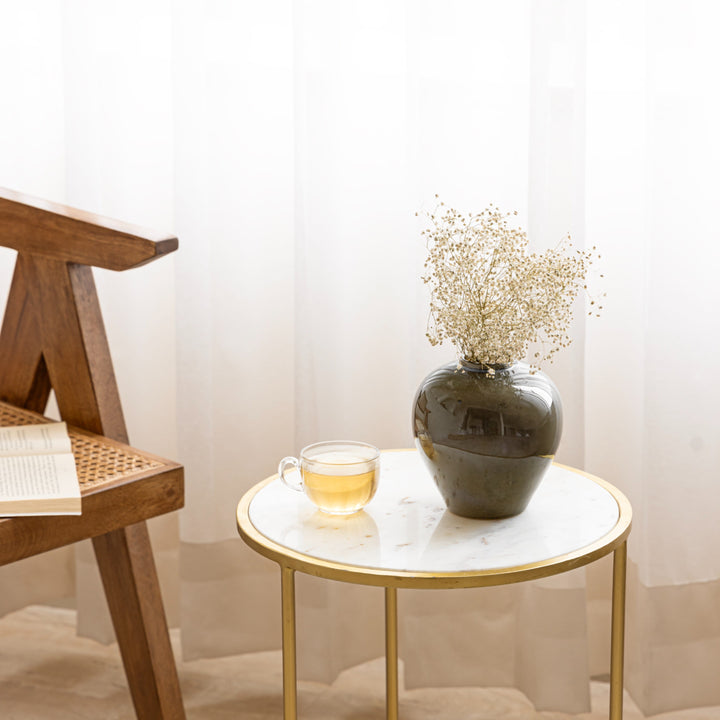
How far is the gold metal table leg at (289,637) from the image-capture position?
0.83 metres

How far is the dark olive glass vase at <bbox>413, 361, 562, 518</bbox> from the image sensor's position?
32.9 inches

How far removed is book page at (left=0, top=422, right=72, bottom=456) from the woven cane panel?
1 centimetres

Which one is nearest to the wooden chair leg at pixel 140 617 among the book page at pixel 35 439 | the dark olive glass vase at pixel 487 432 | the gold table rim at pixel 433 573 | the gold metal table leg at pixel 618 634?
the book page at pixel 35 439

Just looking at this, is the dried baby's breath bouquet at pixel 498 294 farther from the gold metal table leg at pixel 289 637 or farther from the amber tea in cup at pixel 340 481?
the gold metal table leg at pixel 289 637

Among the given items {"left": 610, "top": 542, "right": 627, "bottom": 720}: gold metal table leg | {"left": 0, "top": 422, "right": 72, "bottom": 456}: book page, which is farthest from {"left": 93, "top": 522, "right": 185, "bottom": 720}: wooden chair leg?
{"left": 610, "top": 542, "right": 627, "bottom": 720}: gold metal table leg

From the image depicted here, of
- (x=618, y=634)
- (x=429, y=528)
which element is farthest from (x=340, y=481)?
(x=618, y=634)

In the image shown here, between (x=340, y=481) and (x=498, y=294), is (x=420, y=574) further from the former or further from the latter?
(x=498, y=294)

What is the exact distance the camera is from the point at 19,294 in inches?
43.8

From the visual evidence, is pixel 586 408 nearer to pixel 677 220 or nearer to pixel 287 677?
pixel 677 220

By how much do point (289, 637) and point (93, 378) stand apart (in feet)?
1.25

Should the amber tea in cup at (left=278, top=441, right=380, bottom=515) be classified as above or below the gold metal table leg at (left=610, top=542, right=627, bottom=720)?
above

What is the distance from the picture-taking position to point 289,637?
0.85m

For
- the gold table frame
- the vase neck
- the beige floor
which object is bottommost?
the beige floor

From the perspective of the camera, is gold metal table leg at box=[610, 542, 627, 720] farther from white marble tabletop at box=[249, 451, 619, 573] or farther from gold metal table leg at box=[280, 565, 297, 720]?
gold metal table leg at box=[280, 565, 297, 720]
